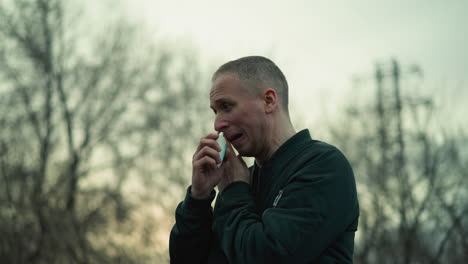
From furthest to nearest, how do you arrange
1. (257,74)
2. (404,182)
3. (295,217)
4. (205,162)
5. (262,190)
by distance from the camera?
(404,182) → (257,74) → (262,190) → (205,162) → (295,217)

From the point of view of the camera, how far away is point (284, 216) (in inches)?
85.4

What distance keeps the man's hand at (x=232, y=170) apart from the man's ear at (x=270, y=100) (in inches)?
11.8

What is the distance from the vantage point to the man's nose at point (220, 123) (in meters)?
2.62

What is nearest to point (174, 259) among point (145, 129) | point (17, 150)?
point (17, 150)

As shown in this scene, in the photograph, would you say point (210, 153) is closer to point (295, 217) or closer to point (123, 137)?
point (295, 217)

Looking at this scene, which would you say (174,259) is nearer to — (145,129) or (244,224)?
(244,224)

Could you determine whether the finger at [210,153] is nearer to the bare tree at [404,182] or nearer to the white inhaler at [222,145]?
the white inhaler at [222,145]

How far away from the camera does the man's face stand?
2611 millimetres

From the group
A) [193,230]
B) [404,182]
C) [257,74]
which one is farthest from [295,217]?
[404,182]

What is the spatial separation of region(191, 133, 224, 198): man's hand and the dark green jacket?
59mm

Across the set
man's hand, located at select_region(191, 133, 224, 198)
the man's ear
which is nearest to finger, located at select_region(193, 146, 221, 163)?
man's hand, located at select_region(191, 133, 224, 198)

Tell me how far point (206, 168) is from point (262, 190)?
307 mm

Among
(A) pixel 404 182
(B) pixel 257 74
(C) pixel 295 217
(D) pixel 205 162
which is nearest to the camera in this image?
(C) pixel 295 217

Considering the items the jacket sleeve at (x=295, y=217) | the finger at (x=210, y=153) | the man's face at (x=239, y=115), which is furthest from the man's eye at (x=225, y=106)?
the jacket sleeve at (x=295, y=217)
